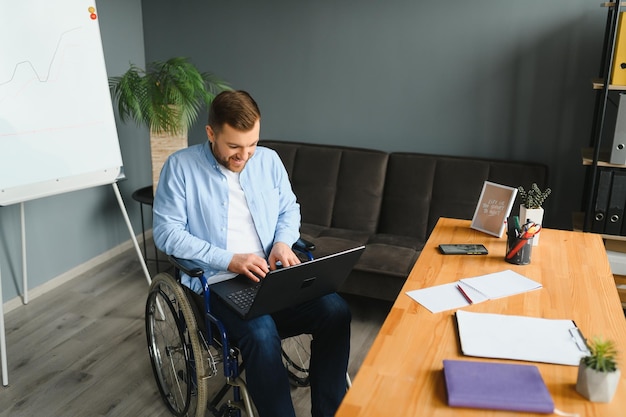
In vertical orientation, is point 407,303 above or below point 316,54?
below

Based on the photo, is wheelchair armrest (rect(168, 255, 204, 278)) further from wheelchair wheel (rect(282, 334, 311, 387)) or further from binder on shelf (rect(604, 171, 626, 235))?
binder on shelf (rect(604, 171, 626, 235))

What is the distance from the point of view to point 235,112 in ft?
6.23

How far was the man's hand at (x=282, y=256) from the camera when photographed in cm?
203

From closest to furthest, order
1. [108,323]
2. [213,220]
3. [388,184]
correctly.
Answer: [213,220] → [108,323] → [388,184]

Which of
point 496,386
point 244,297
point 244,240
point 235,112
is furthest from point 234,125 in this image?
point 496,386

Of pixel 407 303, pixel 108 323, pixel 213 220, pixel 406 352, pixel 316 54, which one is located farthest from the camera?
pixel 316 54

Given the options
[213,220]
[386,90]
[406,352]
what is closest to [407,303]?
[406,352]

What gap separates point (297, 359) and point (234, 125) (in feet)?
3.83

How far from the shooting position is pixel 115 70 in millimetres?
3758

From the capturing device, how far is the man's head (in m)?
1.90

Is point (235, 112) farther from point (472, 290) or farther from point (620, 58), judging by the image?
point (620, 58)

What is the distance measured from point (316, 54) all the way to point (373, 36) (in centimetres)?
38

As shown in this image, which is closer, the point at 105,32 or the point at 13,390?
the point at 13,390

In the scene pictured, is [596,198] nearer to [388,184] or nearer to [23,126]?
[388,184]
